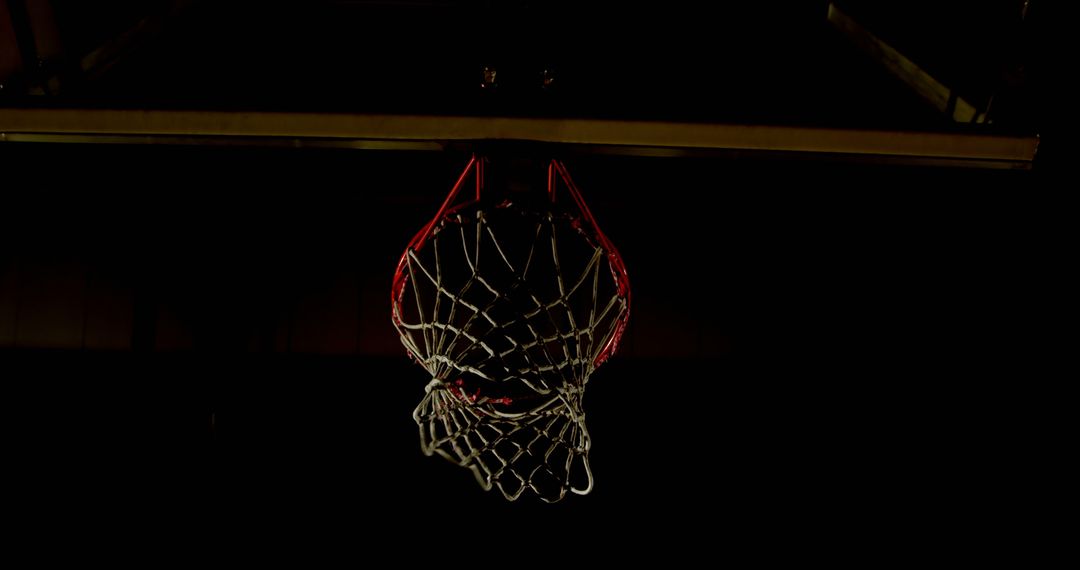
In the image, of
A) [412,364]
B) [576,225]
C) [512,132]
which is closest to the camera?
[512,132]

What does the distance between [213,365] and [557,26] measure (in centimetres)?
199

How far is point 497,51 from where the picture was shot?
2199mm

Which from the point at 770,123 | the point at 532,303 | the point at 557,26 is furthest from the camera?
the point at 557,26

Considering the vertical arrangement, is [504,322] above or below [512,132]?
below

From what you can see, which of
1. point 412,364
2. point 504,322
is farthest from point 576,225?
point 412,364

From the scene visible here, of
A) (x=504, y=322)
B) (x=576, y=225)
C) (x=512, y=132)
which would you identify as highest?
(x=512, y=132)

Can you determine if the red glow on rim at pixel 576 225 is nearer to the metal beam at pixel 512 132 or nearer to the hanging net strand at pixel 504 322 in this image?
the hanging net strand at pixel 504 322

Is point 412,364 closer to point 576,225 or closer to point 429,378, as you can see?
point 429,378

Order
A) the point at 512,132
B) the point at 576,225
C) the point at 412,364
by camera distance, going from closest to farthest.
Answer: the point at 512,132, the point at 576,225, the point at 412,364

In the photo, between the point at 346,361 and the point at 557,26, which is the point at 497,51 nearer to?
the point at 557,26

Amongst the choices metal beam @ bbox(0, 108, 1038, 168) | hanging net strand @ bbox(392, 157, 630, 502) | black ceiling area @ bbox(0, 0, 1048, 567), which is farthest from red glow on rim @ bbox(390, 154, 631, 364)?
black ceiling area @ bbox(0, 0, 1048, 567)

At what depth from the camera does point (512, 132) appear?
1.60 m

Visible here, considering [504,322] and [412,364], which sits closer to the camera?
[504,322]

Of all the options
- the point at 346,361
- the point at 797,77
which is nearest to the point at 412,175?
the point at 346,361
